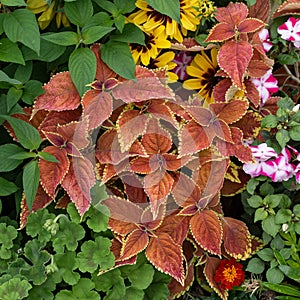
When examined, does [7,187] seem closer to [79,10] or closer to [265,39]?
[79,10]

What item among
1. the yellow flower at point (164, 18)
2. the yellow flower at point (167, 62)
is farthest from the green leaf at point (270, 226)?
the yellow flower at point (164, 18)

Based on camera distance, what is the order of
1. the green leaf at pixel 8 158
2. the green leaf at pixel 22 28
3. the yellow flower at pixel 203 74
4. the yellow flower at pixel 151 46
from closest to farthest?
the green leaf at pixel 22 28 < the green leaf at pixel 8 158 < the yellow flower at pixel 151 46 < the yellow flower at pixel 203 74

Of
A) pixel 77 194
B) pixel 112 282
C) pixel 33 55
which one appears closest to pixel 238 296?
pixel 112 282

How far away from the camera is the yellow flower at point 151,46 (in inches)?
72.4

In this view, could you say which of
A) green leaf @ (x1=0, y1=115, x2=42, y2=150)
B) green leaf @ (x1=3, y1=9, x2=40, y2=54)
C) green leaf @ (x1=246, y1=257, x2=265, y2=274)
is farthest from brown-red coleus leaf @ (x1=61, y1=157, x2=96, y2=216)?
green leaf @ (x1=246, y1=257, x2=265, y2=274)

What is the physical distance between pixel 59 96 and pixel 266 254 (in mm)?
728

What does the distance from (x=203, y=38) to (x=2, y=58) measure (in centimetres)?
56

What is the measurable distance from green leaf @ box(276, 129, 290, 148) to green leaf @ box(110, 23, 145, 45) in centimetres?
43

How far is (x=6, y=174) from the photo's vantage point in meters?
1.94

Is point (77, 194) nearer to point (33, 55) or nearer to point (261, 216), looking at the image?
point (33, 55)

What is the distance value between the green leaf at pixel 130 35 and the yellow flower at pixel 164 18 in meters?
0.05

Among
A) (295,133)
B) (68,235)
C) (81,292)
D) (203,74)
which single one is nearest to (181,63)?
(203,74)

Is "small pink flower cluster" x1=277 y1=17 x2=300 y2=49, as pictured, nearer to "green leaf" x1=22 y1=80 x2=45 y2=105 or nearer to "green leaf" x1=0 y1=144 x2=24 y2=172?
"green leaf" x1=22 y1=80 x2=45 y2=105

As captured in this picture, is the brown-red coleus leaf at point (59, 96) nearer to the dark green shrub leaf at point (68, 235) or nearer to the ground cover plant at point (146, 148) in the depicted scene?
the ground cover plant at point (146, 148)
